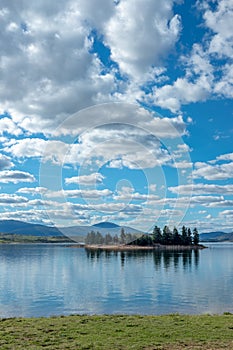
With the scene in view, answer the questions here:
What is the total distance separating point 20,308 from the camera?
3844 cm

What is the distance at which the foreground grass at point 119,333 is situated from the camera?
19.7m

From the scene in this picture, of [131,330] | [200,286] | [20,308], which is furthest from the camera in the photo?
[200,286]

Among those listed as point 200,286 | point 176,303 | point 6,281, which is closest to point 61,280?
point 6,281

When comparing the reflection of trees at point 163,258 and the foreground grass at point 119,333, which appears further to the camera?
the reflection of trees at point 163,258

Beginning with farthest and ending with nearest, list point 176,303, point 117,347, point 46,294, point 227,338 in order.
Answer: point 46,294 < point 176,303 < point 227,338 < point 117,347

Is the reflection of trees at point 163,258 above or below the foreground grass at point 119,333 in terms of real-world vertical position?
below

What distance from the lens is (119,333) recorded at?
886 inches

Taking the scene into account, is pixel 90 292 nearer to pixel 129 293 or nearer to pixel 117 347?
pixel 129 293

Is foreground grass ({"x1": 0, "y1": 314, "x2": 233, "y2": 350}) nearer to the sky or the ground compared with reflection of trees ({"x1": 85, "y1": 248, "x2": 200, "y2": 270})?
nearer to the sky

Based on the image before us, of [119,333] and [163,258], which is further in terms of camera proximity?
[163,258]

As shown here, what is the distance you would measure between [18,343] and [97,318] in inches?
354

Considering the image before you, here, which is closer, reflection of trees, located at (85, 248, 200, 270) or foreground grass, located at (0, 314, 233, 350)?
foreground grass, located at (0, 314, 233, 350)

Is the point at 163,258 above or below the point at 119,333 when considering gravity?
below

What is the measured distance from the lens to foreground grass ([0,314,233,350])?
19656 mm
